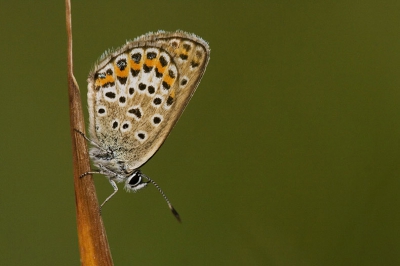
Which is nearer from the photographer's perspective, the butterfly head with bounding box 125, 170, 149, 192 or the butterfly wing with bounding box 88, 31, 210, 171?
the butterfly wing with bounding box 88, 31, 210, 171

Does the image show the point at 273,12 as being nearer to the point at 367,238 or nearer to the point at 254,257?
the point at 367,238

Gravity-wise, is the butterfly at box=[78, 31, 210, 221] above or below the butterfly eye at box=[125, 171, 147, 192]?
above

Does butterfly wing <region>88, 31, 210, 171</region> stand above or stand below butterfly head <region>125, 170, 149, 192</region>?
above

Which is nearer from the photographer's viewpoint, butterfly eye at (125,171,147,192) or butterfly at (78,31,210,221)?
butterfly at (78,31,210,221)

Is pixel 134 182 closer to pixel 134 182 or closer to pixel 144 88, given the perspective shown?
pixel 134 182

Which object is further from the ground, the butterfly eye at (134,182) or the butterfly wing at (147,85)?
the butterfly wing at (147,85)

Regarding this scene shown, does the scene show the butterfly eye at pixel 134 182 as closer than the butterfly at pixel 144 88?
No
